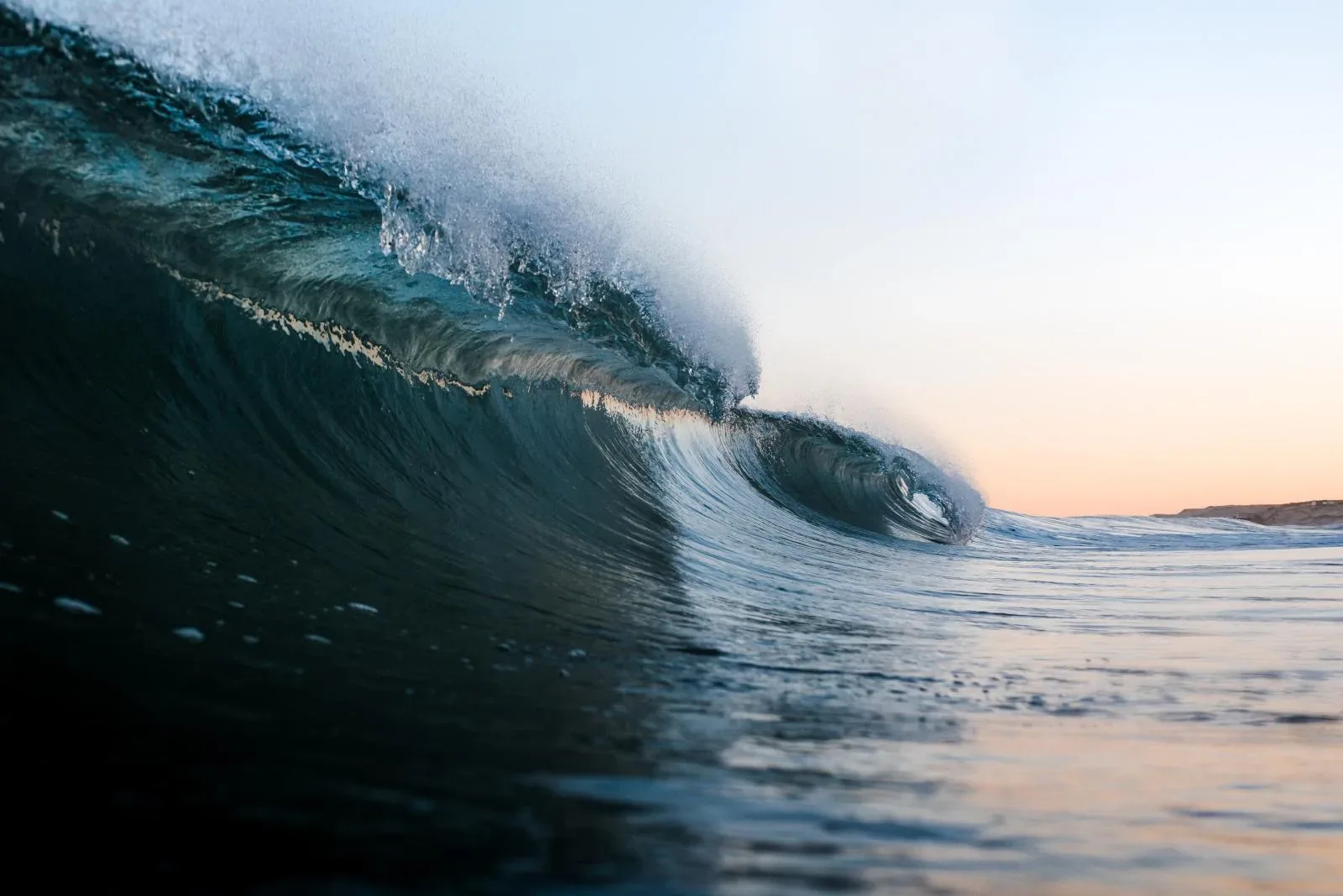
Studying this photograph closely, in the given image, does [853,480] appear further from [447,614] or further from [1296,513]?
[1296,513]

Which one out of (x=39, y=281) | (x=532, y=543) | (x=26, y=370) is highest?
(x=39, y=281)

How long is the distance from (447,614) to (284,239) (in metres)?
2.66

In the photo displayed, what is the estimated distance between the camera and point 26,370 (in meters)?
2.95

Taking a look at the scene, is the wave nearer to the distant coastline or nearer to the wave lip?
the wave lip

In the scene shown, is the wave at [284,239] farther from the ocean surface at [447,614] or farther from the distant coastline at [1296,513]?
the distant coastline at [1296,513]

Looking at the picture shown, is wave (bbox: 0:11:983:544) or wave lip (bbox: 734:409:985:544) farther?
wave lip (bbox: 734:409:985:544)

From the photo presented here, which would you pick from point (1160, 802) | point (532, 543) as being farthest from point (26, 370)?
point (1160, 802)

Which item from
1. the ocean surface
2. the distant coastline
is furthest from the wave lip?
the distant coastline

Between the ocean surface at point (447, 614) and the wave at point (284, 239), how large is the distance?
2 cm

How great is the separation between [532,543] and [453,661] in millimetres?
1943

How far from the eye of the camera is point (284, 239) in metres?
4.50

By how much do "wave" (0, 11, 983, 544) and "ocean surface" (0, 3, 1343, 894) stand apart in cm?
2

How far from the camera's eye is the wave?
11.4 ft

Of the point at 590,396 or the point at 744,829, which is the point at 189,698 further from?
the point at 590,396
